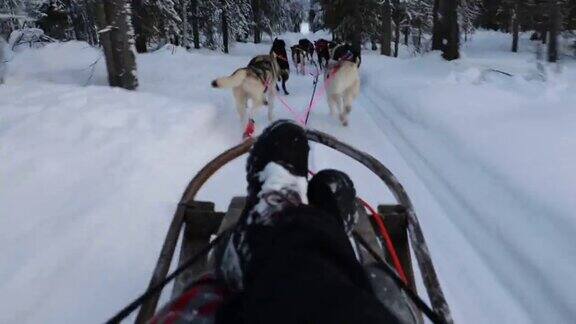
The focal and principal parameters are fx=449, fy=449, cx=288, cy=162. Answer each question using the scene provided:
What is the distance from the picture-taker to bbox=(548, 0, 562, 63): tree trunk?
43.7 ft

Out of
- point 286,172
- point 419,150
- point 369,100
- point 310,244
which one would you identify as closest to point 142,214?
point 286,172

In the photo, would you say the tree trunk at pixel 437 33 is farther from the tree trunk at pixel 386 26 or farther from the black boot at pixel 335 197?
the black boot at pixel 335 197

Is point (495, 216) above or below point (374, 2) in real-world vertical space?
below

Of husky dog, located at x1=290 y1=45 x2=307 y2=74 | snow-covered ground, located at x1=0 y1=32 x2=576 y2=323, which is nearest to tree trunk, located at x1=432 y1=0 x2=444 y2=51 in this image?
husky dog, located at x1=290 y1=45 x2=307 y2=74

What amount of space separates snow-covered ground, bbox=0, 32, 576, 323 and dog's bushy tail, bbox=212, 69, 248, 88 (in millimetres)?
829

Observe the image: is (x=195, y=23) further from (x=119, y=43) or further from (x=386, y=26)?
(x=119, y=43)

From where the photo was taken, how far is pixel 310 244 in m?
1.24

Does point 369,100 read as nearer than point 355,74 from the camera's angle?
No

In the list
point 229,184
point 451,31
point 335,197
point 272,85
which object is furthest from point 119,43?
point 451,31

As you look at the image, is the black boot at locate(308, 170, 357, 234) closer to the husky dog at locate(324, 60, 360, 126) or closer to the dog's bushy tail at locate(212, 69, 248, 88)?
the dog's bushy tail at locate(212, 69, 248, 88)

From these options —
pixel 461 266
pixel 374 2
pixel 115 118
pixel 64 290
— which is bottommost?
pixel 461 266

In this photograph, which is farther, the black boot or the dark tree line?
the dark tree line

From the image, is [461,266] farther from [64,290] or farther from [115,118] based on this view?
[115,118]

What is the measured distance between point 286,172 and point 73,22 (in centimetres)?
2852
